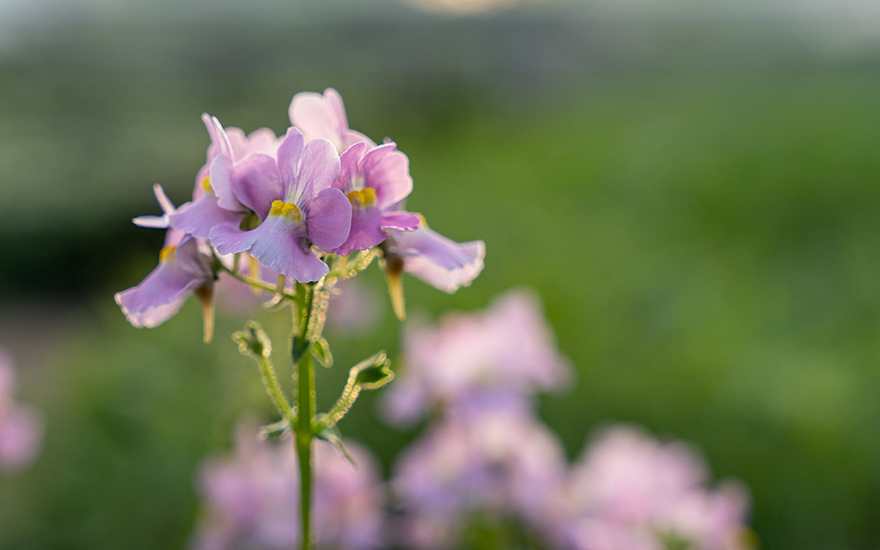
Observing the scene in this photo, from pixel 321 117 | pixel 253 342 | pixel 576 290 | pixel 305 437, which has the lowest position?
pixel 305 437

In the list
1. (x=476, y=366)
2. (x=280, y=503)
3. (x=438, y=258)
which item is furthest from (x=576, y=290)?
(x=438, y=258)

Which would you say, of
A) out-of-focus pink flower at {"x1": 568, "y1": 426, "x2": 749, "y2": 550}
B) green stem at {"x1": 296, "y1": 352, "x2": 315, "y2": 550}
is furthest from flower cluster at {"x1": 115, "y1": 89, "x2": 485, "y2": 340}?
out-of-focus pink flower at {"x1": 568, "y1": 426, "x2": 749, "y2": 550}

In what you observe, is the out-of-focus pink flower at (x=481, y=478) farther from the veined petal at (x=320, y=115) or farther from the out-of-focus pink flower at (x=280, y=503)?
the veined petal at (x=320, y=115)

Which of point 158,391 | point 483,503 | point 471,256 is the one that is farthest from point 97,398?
point 471,256

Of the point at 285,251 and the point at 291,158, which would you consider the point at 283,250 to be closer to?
the point at 285,251

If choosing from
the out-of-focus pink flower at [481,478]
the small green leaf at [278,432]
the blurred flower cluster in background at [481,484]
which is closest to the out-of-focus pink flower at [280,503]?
the blurred flower cluster in background at [481,484]

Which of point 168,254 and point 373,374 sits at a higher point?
point 168,254
